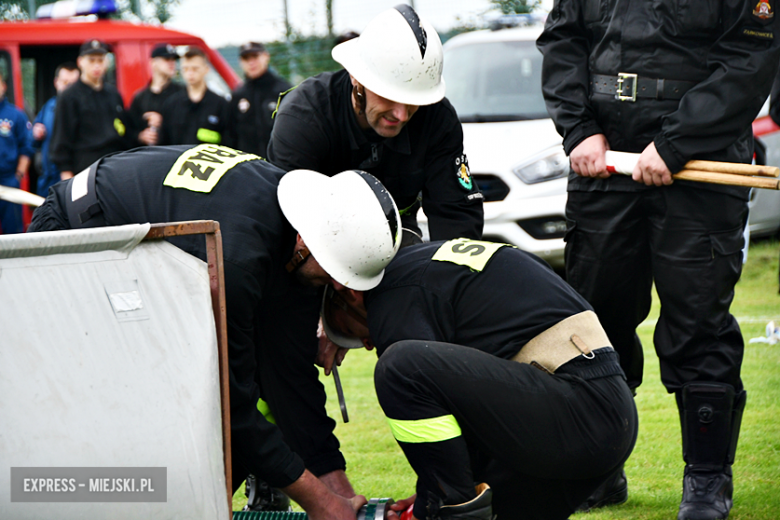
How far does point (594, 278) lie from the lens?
3.09 m

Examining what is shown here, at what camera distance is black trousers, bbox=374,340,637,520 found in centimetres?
231

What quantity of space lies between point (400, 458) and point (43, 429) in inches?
70.6

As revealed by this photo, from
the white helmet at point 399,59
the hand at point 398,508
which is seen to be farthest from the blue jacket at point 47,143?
the hand at point 398,508

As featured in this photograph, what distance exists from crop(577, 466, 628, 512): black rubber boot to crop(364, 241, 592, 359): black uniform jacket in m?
0.85

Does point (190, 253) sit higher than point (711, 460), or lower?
higher

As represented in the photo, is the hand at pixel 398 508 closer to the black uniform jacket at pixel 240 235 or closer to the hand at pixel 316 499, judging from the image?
the hand at pixel 316 499

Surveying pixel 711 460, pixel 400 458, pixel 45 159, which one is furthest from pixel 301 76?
pixel 711 460

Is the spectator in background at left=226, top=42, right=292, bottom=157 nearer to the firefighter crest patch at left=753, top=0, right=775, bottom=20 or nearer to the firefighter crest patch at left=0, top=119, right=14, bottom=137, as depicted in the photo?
the firefighter crest patch at left=0, top=119, right=14, bottom=137

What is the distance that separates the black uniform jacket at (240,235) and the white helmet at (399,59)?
59cm

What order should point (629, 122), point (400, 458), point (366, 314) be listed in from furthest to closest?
point (400, 458)
point (629, 122)
point (366, 314)

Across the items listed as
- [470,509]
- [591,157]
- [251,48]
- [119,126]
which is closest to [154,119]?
[119,126]

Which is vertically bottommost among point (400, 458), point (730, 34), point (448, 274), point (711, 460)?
point (400, 458)

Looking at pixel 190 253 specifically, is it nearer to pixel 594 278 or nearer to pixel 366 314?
pixel 366 314

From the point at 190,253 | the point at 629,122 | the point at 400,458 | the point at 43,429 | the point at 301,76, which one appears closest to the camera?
the point at 43,429
